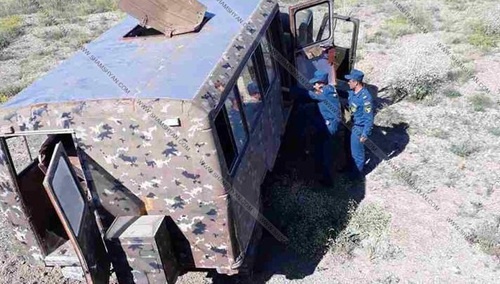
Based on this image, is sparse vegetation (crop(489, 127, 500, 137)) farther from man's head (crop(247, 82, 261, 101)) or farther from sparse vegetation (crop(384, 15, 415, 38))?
sparse vegetation (crop(384, 15, 415, 38))

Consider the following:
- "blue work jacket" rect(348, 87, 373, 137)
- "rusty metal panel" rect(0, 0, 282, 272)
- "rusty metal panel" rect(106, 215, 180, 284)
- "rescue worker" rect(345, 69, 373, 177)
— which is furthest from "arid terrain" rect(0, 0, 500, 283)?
"rusty metal panel" rect(0, 0, 282, 272)

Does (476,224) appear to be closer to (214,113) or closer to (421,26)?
(214,113)

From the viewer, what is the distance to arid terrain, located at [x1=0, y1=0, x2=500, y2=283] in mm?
6746

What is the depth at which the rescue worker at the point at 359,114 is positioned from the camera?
787cm

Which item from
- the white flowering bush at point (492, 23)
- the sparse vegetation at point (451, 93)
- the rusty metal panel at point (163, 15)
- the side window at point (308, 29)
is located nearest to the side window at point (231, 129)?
the rusty metal panel at point (163, 15)

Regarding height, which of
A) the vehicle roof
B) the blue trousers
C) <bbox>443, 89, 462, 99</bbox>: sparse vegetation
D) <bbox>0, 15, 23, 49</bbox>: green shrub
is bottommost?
<bbox>0, 15, 23, 49</bbox>: green shrub

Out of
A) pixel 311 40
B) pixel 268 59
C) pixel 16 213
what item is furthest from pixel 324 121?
pixel 16 213

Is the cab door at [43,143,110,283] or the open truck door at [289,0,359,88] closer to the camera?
the cab door at [43,143,110,283]

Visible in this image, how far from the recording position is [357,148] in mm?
8172

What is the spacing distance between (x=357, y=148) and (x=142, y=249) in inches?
159

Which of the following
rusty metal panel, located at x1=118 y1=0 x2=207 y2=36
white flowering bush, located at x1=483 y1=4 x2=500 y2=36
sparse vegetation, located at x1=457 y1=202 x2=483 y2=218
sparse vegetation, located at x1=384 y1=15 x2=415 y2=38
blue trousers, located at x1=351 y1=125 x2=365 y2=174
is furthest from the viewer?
sparse vegetation, located at x1=384 y1=15 x2=415 y2=38

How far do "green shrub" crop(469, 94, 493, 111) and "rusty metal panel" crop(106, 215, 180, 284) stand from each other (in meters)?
6.87

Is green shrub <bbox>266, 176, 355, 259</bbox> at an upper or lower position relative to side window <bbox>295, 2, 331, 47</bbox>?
lower

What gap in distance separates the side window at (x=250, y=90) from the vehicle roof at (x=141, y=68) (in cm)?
40
